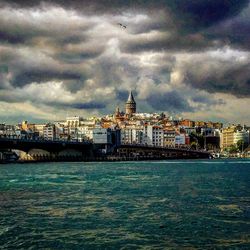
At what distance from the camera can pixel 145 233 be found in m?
21.9

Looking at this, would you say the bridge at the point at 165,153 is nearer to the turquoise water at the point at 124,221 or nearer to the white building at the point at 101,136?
the white building at the point at 101,136

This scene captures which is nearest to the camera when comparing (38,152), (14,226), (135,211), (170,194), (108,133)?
(14,226)

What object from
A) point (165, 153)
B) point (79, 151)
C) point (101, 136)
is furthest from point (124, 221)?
point (165, 153)

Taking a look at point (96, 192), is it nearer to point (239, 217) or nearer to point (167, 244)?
point (239, 217)

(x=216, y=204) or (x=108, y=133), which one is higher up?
(x=108, y=133)

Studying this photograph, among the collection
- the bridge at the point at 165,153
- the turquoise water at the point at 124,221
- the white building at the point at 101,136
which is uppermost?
the white building at the point at 101,136

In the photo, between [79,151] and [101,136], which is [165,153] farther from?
[79,151]

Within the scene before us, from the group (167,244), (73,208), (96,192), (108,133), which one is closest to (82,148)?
(108,133)

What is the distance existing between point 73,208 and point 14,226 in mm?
6285

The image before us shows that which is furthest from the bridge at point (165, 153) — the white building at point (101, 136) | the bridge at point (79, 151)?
the white building at point (101, 136)

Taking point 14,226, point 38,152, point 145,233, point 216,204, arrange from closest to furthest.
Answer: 1. point 145,233
2. point 14,226
3. point 216,204
4. point 38,152

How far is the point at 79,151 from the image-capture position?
520 ft

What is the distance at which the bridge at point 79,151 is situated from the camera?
12993 centimetres

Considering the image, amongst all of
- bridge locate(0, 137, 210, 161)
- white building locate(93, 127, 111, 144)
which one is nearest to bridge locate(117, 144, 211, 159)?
bridge locate(0, 137, 210, 161)
